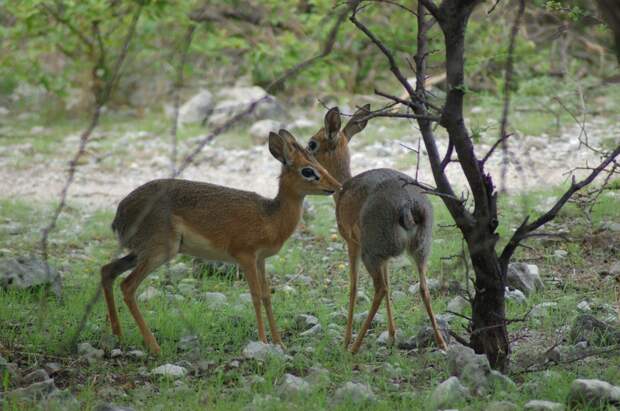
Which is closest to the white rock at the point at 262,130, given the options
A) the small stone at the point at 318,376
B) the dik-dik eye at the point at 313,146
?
the dik-dik eye at the point at 313,146

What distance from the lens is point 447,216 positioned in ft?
23.8

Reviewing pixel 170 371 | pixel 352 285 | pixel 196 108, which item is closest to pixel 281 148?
pixel 352 285

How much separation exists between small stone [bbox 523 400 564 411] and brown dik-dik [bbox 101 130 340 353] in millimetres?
1632

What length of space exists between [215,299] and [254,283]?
0.76 metres

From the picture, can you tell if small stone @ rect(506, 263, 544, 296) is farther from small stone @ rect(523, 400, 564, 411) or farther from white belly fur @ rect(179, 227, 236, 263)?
small stone @ rect(523, 400, 564, 411)

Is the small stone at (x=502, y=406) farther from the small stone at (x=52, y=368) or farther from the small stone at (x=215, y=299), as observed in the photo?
the small stone at (x=215, y=299)

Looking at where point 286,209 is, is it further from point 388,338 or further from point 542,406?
point 542,406

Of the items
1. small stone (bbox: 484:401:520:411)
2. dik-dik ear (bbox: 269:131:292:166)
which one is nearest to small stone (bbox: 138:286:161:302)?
dik-dik ear (bbox: 269:131:292:166)

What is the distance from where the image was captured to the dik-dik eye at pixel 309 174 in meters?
4.98

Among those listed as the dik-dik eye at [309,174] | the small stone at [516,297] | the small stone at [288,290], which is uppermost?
the dik-dik eye at [309,174]

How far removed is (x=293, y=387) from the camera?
12.4ft

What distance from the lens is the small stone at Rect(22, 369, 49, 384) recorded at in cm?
402

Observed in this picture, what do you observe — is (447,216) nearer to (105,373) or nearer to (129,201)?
(129,201)

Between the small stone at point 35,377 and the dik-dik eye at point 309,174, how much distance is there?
171 centimetres
